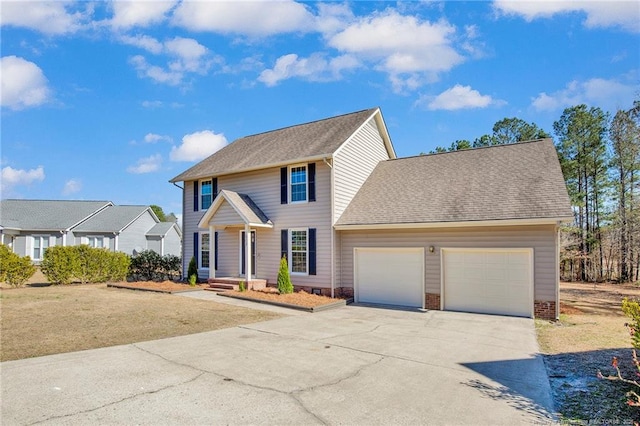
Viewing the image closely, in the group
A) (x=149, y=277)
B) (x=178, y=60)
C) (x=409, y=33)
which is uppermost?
(x=178, y=60)

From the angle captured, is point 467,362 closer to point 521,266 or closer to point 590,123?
point 521,266

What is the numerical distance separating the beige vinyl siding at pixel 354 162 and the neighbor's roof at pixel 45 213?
25360 mm

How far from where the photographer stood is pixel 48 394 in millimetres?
4785

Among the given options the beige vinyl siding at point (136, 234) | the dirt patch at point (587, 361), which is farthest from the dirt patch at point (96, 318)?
the beige vinyl siding at point (136, 234)

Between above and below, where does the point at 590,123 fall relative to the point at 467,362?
above

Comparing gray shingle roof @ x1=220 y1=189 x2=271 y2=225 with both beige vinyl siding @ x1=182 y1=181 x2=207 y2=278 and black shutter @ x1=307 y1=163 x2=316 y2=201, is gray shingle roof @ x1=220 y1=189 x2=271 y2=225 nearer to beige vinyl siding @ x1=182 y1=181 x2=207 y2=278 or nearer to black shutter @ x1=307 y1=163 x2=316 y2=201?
black shutter @ x1=307 y1=163 x2=316 y2=201

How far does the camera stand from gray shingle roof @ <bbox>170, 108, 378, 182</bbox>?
1543 centimetres

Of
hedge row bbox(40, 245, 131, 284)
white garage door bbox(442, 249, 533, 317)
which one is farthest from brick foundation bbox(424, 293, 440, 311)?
hedge row bbox(40, 245, 131, 284)

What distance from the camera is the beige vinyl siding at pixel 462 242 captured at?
427 inches

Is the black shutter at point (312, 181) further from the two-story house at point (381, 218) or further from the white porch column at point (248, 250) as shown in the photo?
the white porch column at point (248, 250)

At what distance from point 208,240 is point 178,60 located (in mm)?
8329

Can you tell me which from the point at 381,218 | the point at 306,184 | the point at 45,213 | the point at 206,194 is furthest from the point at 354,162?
the point at 45,213

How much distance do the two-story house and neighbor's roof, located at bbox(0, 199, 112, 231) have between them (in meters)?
17.1

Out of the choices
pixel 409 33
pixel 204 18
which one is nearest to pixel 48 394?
pixel 204 18
